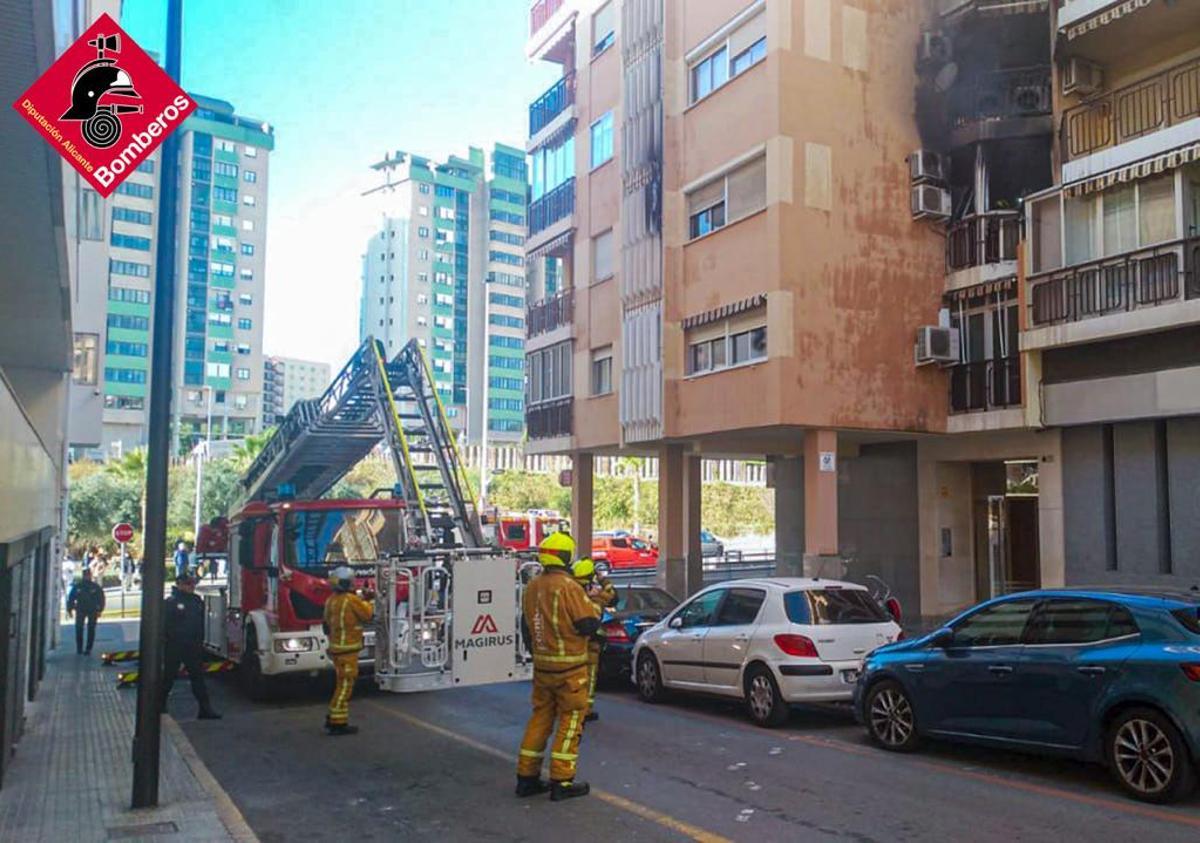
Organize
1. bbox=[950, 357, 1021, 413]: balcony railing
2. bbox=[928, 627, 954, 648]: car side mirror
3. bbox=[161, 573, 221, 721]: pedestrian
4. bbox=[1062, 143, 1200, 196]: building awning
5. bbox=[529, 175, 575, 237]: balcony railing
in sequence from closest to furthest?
bbox=[928, 627, 954, 648]: car side mirror
bbox=[161, 573, 221, 721]: pedestrian
bbox=[1062, 143, 1200, 196]: building awning
bbox=[950, 357, 1021, 413]: balcony railing
bbox=[529, 175, 575, 237]: balcony railing

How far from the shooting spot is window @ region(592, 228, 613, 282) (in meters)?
25.3

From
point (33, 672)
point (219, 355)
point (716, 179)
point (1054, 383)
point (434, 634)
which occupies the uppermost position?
point (219, 355)

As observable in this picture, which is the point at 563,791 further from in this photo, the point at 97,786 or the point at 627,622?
the point at 627,622

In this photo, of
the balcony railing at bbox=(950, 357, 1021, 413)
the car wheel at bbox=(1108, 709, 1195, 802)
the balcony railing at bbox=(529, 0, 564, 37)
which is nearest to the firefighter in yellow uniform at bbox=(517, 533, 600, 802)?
the car wheel at bbox=(1108, 709, 1195, 802)

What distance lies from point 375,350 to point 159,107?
376 inches

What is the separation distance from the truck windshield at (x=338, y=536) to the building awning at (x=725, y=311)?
28.1ft

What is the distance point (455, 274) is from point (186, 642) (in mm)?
118287

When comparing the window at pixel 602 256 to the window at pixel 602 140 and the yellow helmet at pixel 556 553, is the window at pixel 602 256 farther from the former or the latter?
the yellow helmet at pixel 556 553

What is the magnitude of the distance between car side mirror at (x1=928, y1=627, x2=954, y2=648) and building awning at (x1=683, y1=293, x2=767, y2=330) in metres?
10.7

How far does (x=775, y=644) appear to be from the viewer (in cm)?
1078

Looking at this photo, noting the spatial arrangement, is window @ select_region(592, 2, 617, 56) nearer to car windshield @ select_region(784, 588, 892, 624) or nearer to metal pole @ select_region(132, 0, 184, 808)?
car windshield @ select_region(784, 588, 892, 624)

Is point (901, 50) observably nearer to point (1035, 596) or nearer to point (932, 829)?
point (1035, 596)

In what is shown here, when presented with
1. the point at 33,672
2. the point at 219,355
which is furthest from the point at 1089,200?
the point at 219,355

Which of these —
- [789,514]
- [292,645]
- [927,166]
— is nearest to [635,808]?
[292,645]
